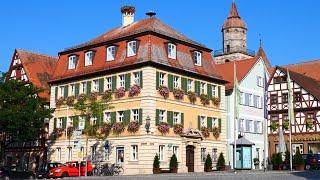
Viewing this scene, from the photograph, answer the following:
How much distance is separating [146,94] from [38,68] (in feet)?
69.8

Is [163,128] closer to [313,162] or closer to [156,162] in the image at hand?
[156,162]

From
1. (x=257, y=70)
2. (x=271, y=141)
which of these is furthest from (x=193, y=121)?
(x=271, y=141)

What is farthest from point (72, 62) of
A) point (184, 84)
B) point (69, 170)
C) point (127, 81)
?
point (69, 170)

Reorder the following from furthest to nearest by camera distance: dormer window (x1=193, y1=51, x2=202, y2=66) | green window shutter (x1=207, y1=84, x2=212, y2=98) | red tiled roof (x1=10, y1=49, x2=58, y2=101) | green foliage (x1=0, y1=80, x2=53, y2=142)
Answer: red tiled roof (x1=10, y1=49, x2=58, y2=101) < green window shutter (x1=207, y1=84, x2=212, y2=98) < dormer window (x1=193, y1=51, x2=202, y2=66) < green foliage (x1=0, y1=80, x2=53, y2=142)

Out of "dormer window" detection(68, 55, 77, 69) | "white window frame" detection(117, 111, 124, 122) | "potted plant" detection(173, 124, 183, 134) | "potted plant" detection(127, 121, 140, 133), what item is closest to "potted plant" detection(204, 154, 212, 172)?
"potted plant" detection(173, 124, 183, 134)

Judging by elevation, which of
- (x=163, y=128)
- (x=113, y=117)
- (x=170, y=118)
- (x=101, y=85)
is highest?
(x=101, y=85)

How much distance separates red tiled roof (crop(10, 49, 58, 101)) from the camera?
61.2 metres

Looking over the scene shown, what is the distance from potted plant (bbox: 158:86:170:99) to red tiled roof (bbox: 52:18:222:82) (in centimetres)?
197

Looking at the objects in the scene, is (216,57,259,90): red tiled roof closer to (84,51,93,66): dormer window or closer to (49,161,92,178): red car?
(84,51,93,66): dormer window

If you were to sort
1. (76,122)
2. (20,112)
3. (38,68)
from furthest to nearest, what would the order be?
(38,68) → (20,112) → (76,122)

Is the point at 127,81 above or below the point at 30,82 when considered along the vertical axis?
below

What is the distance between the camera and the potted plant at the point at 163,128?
46.4 meters

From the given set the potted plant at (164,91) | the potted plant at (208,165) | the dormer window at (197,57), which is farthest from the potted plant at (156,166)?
the dormer window at (197,57)

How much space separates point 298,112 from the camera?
64.9 meters
